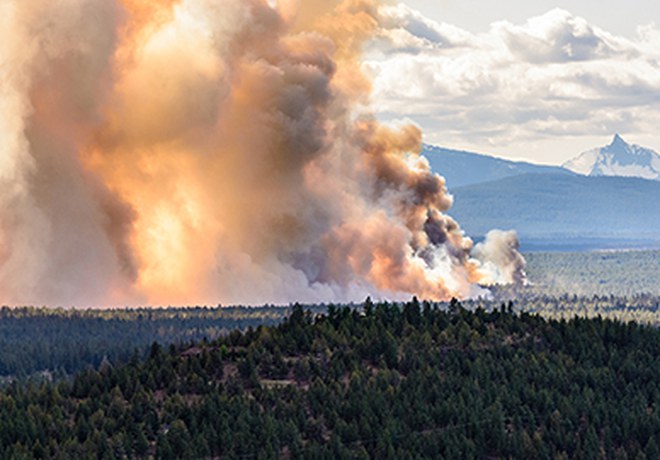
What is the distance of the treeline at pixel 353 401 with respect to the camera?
155250 mm

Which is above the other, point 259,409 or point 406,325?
point 406,325

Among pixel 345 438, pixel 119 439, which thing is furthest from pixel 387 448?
→ pixel 119 439

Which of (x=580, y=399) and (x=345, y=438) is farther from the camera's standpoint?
(x=580, y=399)

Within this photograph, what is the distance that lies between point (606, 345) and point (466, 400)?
3600 cm

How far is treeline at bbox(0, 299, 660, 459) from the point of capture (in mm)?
155250

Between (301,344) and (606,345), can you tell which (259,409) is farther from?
(606,345)

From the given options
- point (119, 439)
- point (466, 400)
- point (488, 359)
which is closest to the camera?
point (119, 439)

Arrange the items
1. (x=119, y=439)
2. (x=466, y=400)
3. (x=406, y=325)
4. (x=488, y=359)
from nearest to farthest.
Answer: (x=119, y=439) → (x=466, y=400) → (x=488, y=359) → (x=406, y=325)

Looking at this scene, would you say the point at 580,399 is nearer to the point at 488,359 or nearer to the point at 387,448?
the point at 488,359

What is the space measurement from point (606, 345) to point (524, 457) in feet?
146

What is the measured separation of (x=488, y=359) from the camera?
604 feet

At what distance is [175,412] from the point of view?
530ft

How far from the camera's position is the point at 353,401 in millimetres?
165250

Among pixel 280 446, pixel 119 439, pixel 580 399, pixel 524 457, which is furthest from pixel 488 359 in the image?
pixel 119 439
